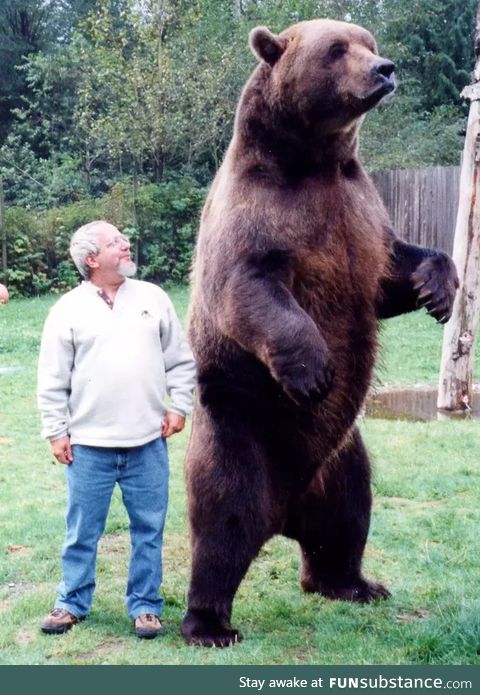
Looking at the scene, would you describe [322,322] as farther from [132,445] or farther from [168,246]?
[168,246]

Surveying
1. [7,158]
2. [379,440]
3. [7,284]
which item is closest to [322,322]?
[379,440]

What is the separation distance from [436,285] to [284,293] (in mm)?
849

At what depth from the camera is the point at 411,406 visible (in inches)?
421

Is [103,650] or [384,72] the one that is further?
[103,650]

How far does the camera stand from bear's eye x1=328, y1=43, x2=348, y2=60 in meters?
4.24

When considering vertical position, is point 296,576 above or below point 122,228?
below

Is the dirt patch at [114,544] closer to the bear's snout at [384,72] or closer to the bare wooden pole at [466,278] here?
the bear's snout at [384,72]

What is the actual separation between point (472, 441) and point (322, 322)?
15.6 feet

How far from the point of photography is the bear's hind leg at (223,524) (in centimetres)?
430

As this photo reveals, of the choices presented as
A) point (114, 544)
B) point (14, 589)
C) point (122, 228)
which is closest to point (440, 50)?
point (122, 228)

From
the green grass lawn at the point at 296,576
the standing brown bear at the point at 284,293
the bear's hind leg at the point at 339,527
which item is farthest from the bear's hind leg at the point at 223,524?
the bear's hind leg at the point at 339,527

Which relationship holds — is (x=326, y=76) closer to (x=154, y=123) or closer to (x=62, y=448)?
(x=62, y=448)

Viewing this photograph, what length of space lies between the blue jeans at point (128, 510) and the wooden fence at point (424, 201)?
573 inches

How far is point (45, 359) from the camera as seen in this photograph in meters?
4.34
